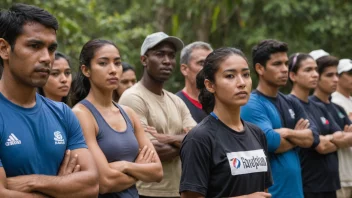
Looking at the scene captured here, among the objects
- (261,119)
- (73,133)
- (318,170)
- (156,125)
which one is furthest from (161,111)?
(318,170)

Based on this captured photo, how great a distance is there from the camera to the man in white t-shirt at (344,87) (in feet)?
29.6

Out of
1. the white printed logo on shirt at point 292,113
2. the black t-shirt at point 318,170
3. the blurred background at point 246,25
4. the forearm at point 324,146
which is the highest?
the blurred background at point 246,25

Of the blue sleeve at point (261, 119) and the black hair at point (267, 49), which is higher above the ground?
the black hair at point (267, 49)

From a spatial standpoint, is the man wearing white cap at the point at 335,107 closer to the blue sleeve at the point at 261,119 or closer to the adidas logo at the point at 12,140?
the blue sleeve at the point at 261,119

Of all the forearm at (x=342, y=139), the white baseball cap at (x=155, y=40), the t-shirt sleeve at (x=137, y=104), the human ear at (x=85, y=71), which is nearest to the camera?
the human ear at (x=85, y=71)

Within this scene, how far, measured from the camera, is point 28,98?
163 inches

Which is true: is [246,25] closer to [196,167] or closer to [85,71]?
[85,71]

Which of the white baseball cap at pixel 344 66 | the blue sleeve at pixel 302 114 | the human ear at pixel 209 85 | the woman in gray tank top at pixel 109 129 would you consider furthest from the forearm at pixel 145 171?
the white baseball cap at pixel 344 66

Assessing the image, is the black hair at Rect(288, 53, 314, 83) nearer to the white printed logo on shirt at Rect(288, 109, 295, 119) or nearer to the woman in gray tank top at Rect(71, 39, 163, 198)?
the white printed logo on shirt at Rect(288, 109, 295, 119)

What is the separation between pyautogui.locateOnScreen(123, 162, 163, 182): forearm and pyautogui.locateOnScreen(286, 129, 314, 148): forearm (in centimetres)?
182

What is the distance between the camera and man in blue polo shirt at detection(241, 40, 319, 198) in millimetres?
6406

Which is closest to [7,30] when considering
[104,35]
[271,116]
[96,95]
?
[96,95]

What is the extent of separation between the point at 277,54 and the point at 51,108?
3322 mm

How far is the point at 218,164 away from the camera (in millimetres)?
4609
